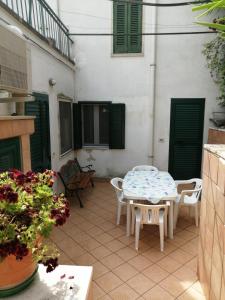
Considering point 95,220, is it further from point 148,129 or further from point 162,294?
point 148,129

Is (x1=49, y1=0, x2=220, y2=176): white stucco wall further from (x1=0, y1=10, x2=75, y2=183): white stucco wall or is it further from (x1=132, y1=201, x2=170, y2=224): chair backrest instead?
(x1=132, y1=201, x2=170, y2=224): chair backrest

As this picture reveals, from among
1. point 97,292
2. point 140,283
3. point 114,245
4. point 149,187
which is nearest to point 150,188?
point 149,187

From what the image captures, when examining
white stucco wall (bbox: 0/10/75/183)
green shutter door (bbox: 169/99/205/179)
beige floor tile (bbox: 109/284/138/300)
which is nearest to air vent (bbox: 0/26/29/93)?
white stucco wall (bbox: 0/10/75/183)

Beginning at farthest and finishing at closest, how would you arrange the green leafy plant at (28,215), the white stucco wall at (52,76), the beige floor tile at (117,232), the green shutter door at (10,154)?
the beige floor tile at (117,232) < the white stucco wall at (52,76) < the green shutter door at (10,154) < the green leafy plant at (28,215)

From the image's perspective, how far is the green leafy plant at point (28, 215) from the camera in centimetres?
97

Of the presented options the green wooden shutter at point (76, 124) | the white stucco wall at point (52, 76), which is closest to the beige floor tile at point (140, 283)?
the white stucco wall at point (52, 76)

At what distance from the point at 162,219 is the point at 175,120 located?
3.26 meters

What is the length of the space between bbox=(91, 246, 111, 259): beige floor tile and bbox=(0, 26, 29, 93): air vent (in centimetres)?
228

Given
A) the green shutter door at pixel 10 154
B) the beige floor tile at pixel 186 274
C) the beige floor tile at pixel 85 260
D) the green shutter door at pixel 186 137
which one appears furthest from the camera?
the green shutter door at pixel 186 137

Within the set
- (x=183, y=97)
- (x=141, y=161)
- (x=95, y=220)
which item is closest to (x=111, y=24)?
(x=183, y=97)

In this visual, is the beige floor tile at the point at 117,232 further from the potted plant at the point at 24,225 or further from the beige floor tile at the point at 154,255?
the potted plant at the point at 24,225

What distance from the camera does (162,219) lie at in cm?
312

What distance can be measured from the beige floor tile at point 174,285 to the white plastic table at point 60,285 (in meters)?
1.65

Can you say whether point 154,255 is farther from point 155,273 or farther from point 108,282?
point 108,282
